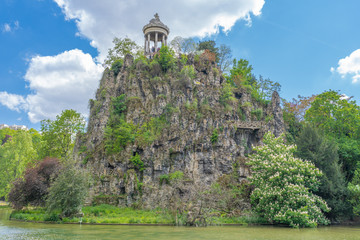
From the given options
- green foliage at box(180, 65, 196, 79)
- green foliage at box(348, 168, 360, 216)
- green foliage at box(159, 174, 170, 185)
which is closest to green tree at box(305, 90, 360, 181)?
green foliage at box(348, 168, 360, 216)

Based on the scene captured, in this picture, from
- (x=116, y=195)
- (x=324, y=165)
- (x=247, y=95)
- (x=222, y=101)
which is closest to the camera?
(x=324, y=165)

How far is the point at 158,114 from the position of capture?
3550cm

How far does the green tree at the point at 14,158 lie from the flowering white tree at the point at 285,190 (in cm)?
3595

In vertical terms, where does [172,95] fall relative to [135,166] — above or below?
above

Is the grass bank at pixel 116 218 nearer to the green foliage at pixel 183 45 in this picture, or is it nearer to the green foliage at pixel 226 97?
the green foliage at pixel 226 97

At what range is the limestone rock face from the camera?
102 ft

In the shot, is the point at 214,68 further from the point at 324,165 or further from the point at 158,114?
the point at 324,165

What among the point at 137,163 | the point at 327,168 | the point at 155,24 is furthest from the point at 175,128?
the point at 155,24

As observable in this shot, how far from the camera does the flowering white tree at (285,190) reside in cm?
2144

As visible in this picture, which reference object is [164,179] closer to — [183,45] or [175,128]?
[175,128]

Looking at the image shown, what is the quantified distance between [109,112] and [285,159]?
80.0ft

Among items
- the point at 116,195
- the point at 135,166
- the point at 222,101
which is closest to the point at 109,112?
the point at 135,166

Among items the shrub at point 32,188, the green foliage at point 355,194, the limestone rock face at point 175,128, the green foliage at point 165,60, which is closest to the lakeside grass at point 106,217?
the shrub at point 32,188

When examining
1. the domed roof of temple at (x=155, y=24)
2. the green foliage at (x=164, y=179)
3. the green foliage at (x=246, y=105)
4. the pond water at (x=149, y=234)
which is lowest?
the pond water at (x=149, y=234)
